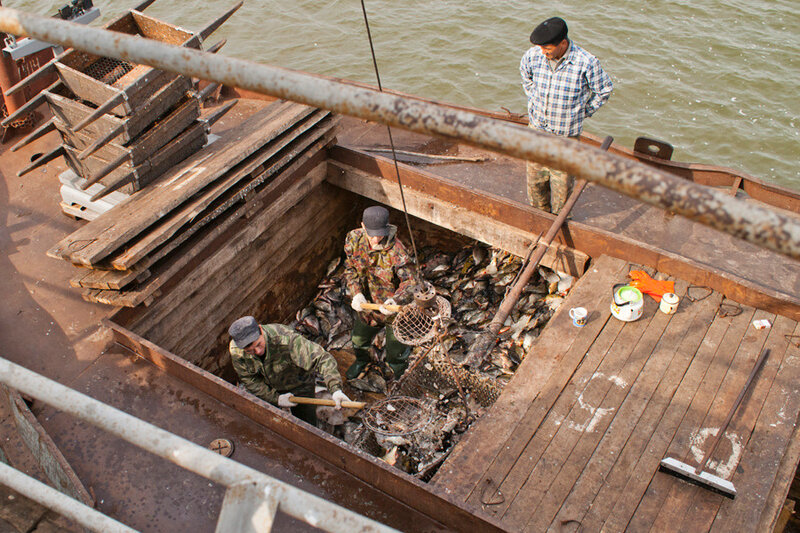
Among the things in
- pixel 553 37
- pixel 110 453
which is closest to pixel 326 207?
pixel 553 37

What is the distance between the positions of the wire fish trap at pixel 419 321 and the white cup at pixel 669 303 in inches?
73.5

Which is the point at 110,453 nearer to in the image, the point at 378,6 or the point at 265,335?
the point at 265,335

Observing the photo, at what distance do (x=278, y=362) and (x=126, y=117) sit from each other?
269 centimetres

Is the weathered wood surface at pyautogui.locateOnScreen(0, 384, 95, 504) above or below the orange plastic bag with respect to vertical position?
above

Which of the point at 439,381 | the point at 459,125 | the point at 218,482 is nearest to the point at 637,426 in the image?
the point at 439,381

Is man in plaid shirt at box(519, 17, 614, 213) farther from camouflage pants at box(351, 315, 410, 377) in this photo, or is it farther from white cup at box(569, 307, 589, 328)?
camouflage pants at box(351, 315, 410, 377)

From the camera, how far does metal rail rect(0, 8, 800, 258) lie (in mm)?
1387

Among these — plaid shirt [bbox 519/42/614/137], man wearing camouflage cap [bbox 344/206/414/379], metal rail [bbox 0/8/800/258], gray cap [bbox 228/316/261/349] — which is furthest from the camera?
man wearing camouflage cap [bbox 344/206/414/379]

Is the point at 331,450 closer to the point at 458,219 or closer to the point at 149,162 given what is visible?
the point at 458,219

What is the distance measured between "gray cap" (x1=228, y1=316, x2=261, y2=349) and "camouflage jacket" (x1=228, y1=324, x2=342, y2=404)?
0.21 meters

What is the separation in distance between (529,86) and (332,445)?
4.04m

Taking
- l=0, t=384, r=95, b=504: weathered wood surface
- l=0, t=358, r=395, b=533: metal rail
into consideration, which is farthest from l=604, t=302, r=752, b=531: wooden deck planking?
l=0, t=384, r=95, b=504: weathered wood surface

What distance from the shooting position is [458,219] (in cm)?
673

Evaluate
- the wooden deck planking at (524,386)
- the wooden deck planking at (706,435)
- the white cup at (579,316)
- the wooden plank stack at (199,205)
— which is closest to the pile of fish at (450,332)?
the wooden deck planking at (524,386)
